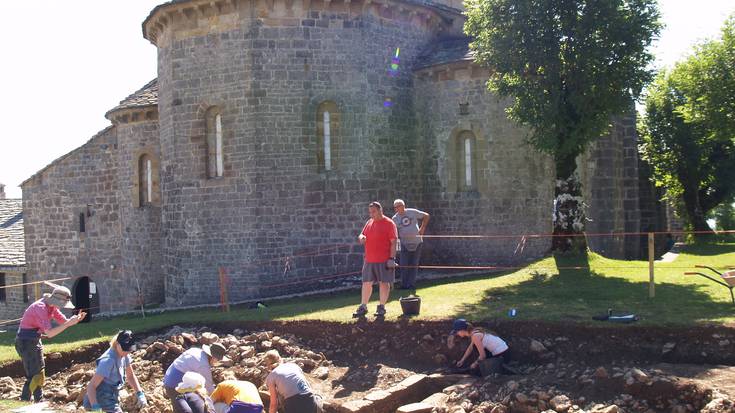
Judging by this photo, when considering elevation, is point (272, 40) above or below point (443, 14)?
below

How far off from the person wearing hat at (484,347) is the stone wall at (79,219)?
52.2 ft

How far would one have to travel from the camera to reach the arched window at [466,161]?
824 inches

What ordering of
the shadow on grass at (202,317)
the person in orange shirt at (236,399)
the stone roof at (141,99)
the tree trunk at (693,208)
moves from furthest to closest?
the tree trunk at (693,208) < the stone roof at (141,99) < the shadow on grass at (202,317) < the person in orange shirt at (236,399)

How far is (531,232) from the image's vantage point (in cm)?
1998

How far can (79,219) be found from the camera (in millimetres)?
26016

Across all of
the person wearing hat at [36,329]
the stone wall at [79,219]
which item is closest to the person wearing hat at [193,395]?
the person wearing hat at [36,329]

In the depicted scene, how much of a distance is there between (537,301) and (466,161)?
7709 millimetres

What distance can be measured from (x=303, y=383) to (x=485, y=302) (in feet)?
18.5

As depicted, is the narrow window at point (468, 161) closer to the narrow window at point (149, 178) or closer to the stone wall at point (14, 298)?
the narrow window at point (149, 178)

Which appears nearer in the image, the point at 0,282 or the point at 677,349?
the point at 677,349

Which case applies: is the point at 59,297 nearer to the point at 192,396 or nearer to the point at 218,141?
the point at 192,396

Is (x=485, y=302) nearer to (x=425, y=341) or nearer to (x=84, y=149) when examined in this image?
(x=425, y=341)

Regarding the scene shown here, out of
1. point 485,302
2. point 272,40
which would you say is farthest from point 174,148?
point 485,302

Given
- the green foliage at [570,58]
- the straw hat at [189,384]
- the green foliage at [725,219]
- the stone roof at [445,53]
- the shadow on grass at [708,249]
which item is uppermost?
the stone roof at [445,53]
